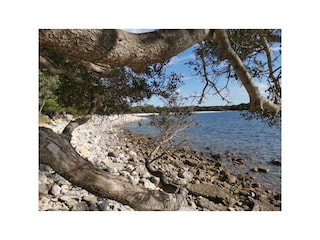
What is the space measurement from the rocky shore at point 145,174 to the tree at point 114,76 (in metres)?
0.12

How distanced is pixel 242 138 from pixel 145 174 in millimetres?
854

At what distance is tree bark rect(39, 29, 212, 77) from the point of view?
127cm

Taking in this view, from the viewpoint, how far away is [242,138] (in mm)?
2180

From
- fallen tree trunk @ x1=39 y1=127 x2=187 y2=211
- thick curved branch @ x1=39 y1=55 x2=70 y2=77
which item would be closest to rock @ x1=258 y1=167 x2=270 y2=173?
fallen tree trunk @ x1=39 y1=127 x2=187 y2=211

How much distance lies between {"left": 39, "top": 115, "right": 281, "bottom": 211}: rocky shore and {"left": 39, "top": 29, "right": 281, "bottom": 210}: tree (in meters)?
0.12

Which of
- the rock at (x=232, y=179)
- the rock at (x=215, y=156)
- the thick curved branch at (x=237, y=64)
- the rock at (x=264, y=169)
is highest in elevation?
the thick curved branch at (x=237, y=64)

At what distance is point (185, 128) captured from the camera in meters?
2.26

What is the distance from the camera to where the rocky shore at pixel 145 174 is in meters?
2.14

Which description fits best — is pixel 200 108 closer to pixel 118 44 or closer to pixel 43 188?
pixel 118 44

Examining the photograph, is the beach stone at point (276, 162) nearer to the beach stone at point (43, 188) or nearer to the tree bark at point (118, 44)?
the tree bark at point (118, 44)

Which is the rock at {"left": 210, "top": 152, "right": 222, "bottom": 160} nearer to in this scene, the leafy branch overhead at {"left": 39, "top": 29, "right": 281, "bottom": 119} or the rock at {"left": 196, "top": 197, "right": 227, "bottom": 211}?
the rock at {"left": 196, "top": 197, "right": 227, "bottom": 211}

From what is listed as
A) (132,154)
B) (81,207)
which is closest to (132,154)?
(132,154)

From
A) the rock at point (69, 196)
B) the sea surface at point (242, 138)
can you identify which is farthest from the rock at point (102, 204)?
the sea surface at point (242, 138)
